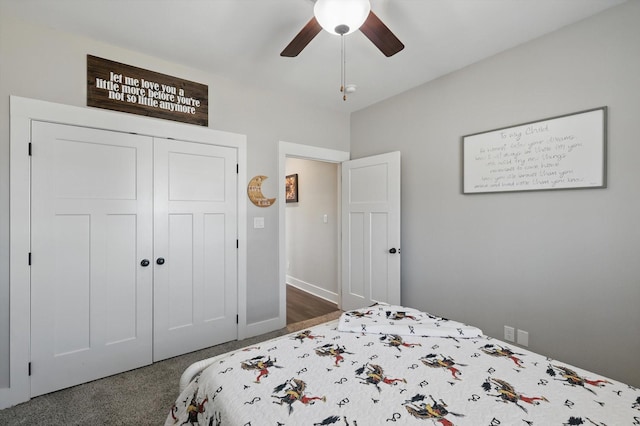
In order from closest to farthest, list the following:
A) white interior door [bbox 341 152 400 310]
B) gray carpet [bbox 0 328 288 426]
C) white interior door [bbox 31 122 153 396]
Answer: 1. gray carpet [bbox 0 328 288 426]
2. white interior door [bbox 31 122 153 396]
3. white interior door [bbox 341 152 400 310]

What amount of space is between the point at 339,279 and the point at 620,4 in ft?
10.8

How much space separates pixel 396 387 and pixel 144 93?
265 centimetres

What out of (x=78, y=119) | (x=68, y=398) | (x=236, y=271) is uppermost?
(x=78, y=119)

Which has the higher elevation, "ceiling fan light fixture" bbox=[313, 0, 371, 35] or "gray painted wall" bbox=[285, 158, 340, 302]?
"ceiling fan light fixture" bbox=[313, 0, 371, 35]

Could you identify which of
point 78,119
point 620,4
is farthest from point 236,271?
point 620,4

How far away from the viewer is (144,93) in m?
2.35

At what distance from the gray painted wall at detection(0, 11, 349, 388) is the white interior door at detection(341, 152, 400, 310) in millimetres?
577

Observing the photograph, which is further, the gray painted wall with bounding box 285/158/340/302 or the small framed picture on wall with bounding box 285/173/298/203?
the small framed picture on wall with bounding box 285/173/298/203

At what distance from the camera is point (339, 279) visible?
12.3 ft

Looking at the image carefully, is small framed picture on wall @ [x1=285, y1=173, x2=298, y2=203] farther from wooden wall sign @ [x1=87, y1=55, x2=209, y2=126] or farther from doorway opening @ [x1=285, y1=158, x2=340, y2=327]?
wooden wall sign @ [x1=87, y1=55, x2=209, y2=126]

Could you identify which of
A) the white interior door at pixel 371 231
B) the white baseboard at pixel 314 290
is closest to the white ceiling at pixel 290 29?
the white interior door at pixel 371 231

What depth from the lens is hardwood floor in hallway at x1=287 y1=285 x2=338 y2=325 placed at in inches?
139

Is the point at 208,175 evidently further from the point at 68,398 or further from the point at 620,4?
the point at 620,4

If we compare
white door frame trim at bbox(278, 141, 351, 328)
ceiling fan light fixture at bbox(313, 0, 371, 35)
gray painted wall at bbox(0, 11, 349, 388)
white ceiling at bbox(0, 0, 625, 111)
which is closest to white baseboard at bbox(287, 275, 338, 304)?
white door frame trim at bbox(278, 141, 351, 328)
